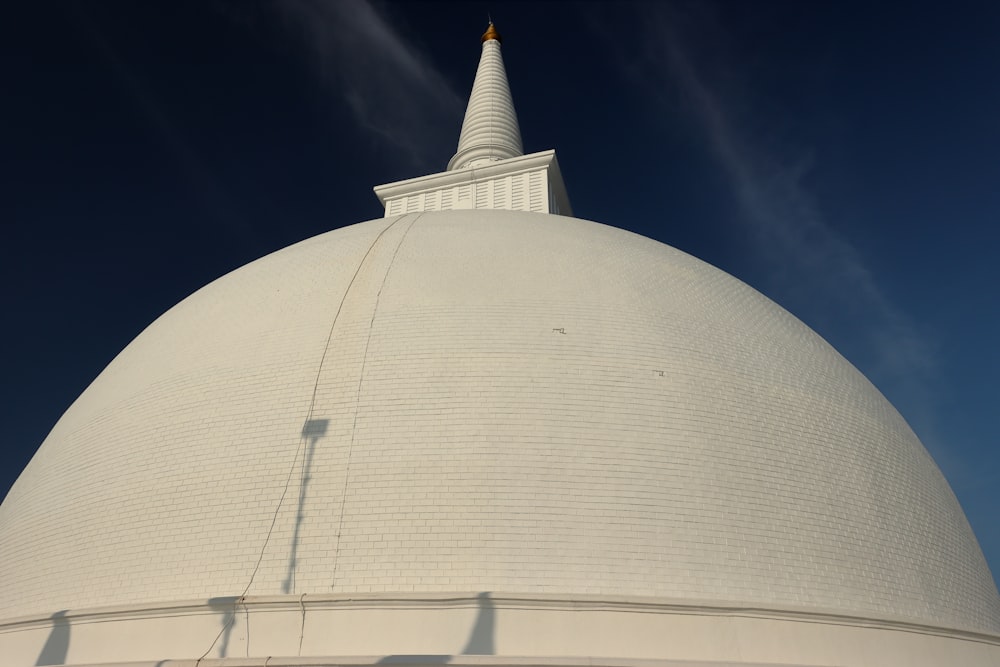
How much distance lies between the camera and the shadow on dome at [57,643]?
330 inches

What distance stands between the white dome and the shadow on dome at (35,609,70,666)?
0.34 metres

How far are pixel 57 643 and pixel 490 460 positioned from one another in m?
5.51

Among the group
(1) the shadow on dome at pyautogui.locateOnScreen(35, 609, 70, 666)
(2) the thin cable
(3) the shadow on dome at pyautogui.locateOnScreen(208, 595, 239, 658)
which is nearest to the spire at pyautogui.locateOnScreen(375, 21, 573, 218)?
(2) the thin cable

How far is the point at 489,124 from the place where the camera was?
20734mm

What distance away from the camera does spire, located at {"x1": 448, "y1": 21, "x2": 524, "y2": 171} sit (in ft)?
65.0

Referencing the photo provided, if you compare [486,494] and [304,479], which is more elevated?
[304,479]

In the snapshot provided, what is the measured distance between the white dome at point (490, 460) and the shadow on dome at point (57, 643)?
1.11ft

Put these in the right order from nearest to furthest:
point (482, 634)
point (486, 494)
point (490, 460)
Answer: point (482, 634), point (486, 494), point (490, 460)

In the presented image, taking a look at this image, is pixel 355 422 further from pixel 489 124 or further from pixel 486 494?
pixel 489 124

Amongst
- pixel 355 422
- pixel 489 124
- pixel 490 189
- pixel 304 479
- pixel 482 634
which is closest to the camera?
pixel 482 634

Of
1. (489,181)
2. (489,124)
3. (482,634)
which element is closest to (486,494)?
(482,634)

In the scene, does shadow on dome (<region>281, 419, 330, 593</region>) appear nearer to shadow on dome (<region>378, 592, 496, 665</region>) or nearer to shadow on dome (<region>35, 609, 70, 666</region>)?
shadow on dome (<region>378, 592, 496, 665</region>)

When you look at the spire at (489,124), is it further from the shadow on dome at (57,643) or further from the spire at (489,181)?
the shadow on dome at (57,643)

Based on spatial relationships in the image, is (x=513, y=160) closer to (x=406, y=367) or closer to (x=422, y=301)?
(x=422, y=301)
